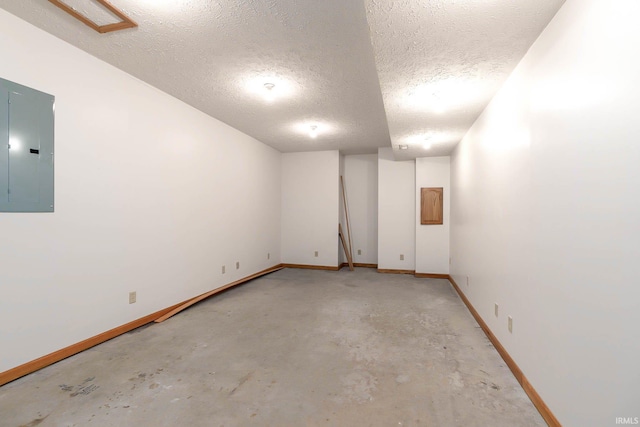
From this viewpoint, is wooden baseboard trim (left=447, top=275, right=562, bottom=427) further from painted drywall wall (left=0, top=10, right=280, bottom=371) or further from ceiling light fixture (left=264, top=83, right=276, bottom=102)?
painted drywall wall (left=0, top=10, right=280, bottom=371)

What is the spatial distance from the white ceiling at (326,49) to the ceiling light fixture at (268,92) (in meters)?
0.07

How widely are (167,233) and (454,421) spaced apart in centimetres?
330

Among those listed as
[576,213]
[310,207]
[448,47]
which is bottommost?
[576,213]

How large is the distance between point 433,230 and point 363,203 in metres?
1.69

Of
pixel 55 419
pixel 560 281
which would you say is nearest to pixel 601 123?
pixel 560 281

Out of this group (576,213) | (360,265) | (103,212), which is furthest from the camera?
(360,265)

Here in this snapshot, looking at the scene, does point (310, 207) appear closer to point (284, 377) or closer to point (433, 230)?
point (433, 230)

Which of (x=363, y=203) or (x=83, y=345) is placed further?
(x=363, y=203)

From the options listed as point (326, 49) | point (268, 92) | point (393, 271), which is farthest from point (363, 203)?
point (326, 49)

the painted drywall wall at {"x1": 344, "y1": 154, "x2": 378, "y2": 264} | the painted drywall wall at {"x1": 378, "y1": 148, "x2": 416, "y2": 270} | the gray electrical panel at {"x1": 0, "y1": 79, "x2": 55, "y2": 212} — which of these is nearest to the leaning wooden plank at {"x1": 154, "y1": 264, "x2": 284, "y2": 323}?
the gray electrical panel at {"x1": 0, "y1": 79, "x2": 55, "y2": 212}

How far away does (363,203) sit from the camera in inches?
266

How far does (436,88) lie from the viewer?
260cm

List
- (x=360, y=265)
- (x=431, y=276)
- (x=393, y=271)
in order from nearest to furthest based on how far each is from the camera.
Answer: (x=431, y=276) < (x=393, y=271) < (x=360, y=265)

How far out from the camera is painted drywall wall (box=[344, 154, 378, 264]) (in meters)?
6.68
